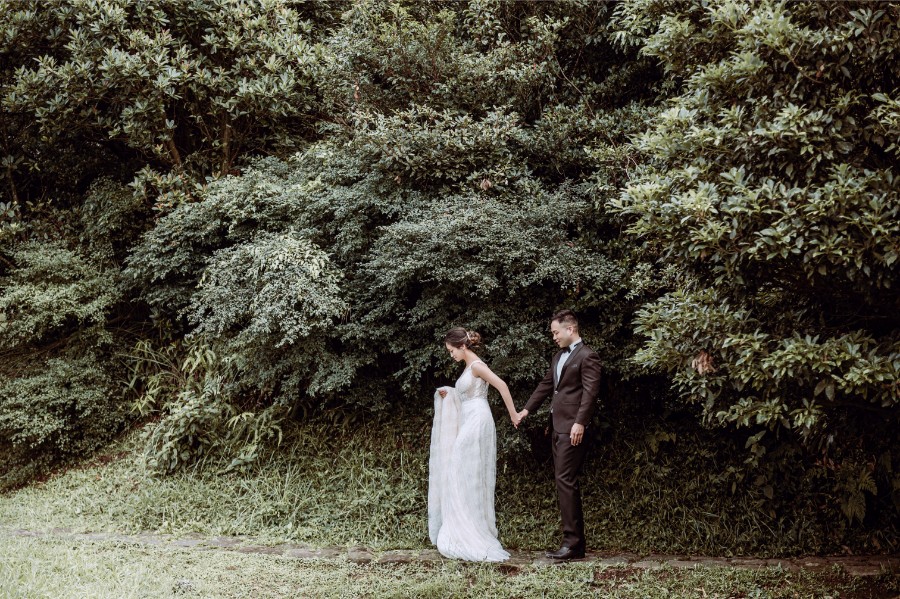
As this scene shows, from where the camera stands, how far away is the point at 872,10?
391 cm

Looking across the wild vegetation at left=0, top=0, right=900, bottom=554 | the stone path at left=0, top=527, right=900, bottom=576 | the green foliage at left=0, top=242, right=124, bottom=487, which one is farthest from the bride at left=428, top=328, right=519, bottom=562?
the green foliage at left=0, top=242, right=124, bottom=487

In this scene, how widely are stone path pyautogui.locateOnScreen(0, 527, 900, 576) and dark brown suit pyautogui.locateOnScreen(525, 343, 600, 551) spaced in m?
0.33

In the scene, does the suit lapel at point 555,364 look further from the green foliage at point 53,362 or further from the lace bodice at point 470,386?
the green foliage at point 53,362

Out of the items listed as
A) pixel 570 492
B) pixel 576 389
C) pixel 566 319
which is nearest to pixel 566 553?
pixel 570 492

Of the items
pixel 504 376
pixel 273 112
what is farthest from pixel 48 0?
pixel 504 376

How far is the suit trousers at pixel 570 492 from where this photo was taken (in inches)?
218

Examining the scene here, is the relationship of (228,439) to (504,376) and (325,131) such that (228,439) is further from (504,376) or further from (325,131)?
(325,131)

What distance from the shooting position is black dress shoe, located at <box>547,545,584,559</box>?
216 inches

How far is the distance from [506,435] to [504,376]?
23.6 inches

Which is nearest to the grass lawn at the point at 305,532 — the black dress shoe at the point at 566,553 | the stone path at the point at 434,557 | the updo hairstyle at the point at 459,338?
the stone path at the point at 434,557

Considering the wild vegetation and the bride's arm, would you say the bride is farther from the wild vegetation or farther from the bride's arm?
the wild vegetation

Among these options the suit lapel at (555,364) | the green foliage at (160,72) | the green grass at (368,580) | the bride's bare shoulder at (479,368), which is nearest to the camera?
the green grass at (368,580)

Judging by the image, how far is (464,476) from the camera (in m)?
5.82

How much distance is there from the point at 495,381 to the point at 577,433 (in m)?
0.86
